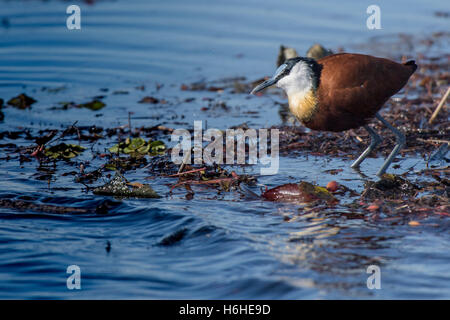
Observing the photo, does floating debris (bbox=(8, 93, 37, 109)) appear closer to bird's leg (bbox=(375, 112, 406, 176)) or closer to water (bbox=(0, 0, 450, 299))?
water (bbox=(0, 0, 450, 299))

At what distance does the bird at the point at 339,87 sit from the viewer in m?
6.14

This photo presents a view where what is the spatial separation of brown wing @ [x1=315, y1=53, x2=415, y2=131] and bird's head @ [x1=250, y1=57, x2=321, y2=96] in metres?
0.07

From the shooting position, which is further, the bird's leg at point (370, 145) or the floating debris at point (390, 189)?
the bird's leg at point (370, 145)

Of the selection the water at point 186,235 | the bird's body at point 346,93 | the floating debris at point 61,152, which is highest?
the bird's body at point 346,93

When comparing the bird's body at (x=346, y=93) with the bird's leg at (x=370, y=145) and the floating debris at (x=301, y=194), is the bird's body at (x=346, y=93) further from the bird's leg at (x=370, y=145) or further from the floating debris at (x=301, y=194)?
the floating debris at (x=301, y=194)

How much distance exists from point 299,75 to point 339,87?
0.43m

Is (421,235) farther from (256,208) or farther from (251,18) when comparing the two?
(251,18)

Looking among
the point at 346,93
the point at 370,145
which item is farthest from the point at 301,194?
the point at 370,145

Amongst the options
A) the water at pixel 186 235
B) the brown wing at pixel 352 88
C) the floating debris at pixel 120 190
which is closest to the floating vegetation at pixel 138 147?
the water at pixel 186 235

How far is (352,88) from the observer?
6.16 m

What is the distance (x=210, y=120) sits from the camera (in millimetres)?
8688

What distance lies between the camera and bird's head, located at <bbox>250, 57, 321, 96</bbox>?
6258 mm

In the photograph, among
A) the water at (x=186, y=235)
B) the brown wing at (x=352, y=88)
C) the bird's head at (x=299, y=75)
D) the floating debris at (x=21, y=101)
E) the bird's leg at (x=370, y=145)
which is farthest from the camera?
the floating debris at (x=21, y=101)

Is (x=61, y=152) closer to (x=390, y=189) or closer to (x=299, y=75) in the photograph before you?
(x=299, y=75)
